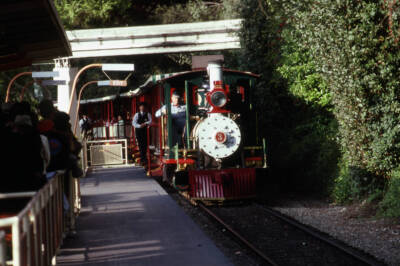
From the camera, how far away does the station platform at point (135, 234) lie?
22.7ft

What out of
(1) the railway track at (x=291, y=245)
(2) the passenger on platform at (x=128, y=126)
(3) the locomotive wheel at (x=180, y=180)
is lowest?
(1) the railway track at (x=291, y=245)

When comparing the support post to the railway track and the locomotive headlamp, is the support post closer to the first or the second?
the locomotive headlamp

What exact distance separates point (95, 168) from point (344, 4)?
12343 millimetres

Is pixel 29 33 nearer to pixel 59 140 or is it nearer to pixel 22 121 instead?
pixel 59 140

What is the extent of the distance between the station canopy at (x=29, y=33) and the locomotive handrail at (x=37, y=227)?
5.72 ft

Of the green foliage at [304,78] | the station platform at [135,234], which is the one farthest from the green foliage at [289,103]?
the station platform at [135,234]

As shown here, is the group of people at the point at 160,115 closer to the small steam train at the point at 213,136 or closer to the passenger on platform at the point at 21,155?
the small steam train at the point at 213,136

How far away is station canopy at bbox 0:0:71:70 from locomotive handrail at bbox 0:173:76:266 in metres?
1.74

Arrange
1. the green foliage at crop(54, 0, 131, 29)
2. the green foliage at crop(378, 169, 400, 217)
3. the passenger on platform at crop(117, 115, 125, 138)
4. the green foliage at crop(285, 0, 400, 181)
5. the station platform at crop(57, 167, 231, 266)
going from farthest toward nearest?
the green foliage at crop(54, 0, 131, 29) → the passenger on platform at crop(117, 115, 125, 138) → the green foliage at crop(285, 0, 400, 181) → the green foliage at crop(378, 169, 400, 217) → the station platform at crop(57, 167, 231, 266)

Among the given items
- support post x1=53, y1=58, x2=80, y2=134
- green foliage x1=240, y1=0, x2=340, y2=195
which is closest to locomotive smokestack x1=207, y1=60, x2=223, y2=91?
green foliage x1=240, y1=0, x2=340, y2=195

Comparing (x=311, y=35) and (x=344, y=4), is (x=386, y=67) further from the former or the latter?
(x=311, y=35)

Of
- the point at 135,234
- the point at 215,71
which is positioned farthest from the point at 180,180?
the point at 135,234

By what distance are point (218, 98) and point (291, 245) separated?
421 cm

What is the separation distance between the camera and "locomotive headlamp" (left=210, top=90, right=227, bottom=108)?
12.2 m
